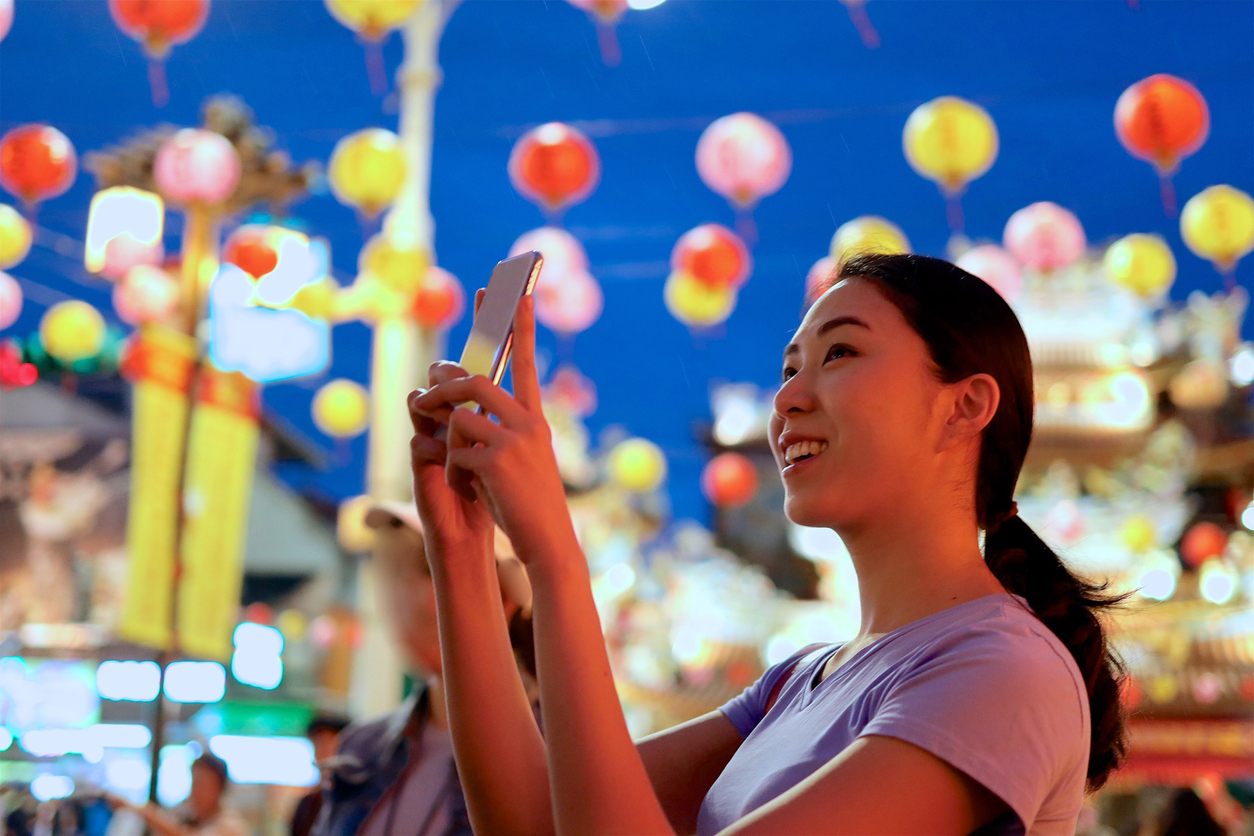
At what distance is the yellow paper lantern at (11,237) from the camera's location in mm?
7906

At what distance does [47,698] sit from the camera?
19484mm

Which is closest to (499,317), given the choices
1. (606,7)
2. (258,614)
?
(606,7)

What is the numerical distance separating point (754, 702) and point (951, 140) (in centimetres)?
636

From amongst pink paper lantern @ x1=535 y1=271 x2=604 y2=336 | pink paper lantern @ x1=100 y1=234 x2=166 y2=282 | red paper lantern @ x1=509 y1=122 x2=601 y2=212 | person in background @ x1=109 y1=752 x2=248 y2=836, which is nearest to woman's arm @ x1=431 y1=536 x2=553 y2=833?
person in background @ x1=109 y1=752 x2=248 y2=836

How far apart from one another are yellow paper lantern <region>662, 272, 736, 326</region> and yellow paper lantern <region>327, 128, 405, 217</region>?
235cm

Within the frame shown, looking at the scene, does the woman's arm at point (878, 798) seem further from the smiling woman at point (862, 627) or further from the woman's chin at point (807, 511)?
the woman's chin at point (807, 511)

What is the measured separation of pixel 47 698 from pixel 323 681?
5.04 m

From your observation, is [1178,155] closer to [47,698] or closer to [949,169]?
[949,169]

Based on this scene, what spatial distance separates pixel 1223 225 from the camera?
8297mm

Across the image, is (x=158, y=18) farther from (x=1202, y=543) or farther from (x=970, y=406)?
(x=1202, y=543)

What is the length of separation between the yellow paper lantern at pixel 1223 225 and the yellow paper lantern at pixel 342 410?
7349 mm

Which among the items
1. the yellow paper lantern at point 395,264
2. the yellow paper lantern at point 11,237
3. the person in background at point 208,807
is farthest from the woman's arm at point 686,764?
the yellow paper lantern at point 395,264

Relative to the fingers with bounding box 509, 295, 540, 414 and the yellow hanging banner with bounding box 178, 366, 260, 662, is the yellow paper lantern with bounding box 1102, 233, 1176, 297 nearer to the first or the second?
the yellow hanging banner with bounding box 178, 366, 260, 662

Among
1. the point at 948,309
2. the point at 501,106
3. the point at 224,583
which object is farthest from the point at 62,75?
the point at 948,309
